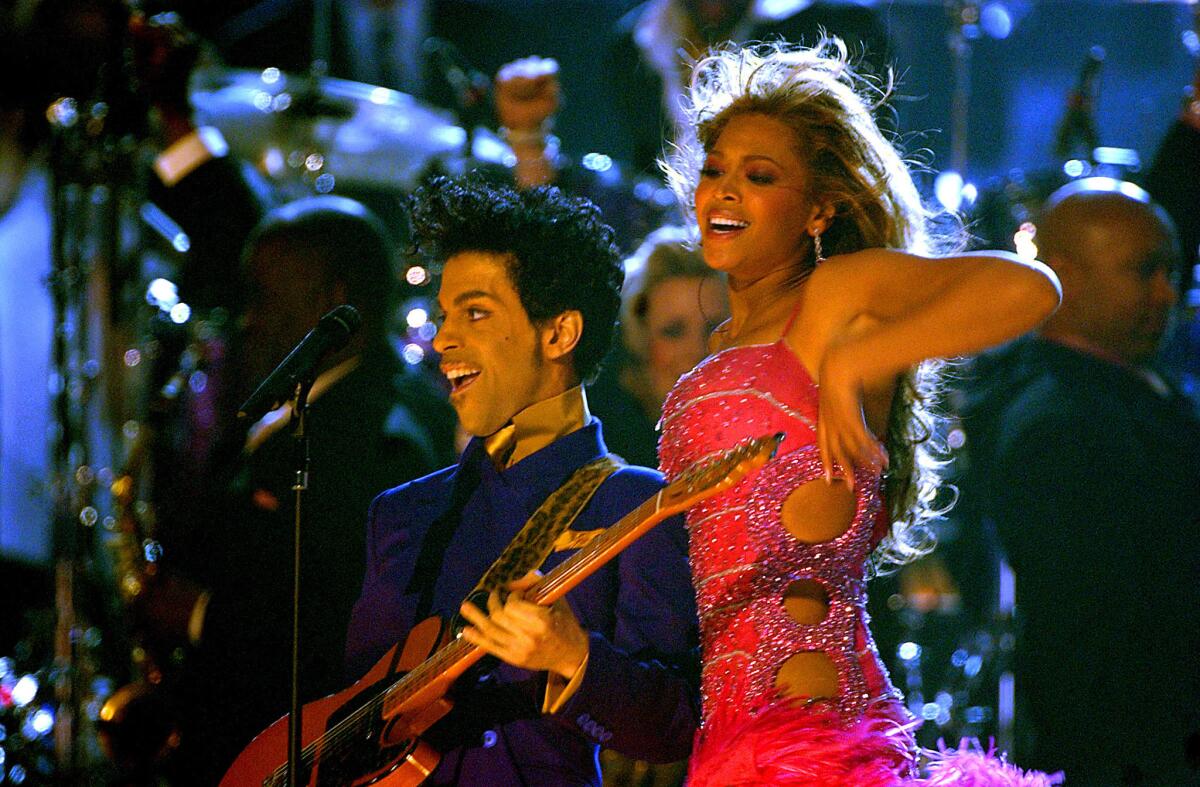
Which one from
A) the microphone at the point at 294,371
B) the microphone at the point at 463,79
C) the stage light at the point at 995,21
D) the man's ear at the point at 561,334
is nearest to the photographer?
the microphone at the point at 294,371

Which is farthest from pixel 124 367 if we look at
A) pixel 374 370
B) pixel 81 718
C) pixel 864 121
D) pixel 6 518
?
pixel 864 121

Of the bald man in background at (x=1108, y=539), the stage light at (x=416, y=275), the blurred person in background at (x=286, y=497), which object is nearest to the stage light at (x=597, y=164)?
the stage light at (x=416, y=275)

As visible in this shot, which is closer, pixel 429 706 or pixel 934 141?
pixel 429 706

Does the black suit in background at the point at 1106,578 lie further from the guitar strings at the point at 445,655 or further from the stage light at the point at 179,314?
the stage light at the point at 179,314

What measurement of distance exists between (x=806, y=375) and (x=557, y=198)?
0.83 m

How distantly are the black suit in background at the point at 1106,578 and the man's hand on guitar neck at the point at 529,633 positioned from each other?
3088 mm

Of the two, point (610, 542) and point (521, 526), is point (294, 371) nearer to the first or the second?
point (521, 526)

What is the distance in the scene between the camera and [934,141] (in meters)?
5.95

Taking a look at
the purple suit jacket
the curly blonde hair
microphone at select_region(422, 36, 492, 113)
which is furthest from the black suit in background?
the purple suit jacket

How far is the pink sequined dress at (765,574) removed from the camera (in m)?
2.30

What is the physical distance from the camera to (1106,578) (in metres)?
4.88

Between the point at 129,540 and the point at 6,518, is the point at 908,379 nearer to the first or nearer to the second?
Result: the point at 129,540

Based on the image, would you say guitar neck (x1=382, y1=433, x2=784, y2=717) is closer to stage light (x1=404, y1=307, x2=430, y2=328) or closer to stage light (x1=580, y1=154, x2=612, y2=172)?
stage light (x1=404, y1=307, x2=430, y2=328)

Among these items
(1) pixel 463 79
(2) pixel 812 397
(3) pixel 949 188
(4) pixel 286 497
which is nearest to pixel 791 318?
(2) pixel 812 397
